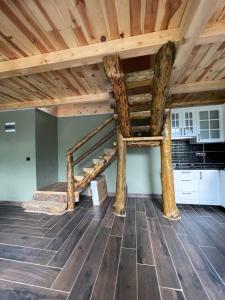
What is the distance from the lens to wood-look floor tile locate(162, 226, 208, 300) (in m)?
1.47

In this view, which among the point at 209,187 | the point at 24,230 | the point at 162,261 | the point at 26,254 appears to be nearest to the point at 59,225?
the point at 24,230

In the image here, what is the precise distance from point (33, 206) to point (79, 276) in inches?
94.7

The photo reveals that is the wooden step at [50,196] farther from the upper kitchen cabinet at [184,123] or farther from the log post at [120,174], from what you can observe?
the upper kitchen cabinet at [184,123]

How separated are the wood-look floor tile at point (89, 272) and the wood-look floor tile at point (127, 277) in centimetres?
25

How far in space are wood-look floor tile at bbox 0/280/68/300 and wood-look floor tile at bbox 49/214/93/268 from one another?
1.11 ft

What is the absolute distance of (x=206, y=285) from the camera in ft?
5.12

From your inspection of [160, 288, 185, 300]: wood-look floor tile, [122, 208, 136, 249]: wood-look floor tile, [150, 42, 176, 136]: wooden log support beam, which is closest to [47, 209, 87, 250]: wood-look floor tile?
[122, 208, 136, 249]: wood-look floor tile

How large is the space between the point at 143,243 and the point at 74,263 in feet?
3.06

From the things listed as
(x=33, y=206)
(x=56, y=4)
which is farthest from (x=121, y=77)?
(x=33, y=206)

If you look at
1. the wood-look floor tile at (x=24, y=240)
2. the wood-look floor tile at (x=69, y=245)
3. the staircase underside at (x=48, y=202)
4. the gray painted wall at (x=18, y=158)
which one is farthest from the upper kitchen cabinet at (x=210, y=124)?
the gray painted wall at (x=18, y=158)

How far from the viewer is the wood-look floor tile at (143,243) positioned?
6.37ft

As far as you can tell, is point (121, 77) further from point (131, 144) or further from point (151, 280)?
point (151, 280)

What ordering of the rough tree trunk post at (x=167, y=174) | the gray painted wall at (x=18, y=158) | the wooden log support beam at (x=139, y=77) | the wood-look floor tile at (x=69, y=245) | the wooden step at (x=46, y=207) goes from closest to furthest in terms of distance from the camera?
the wood-look floor tile at (x=69, y=245) < the wooden log support beam at (x=139, y=77) < the rough tree trunk post at (x=167, y=174) < the wooden step at (x=46, y=207) < the gray painted wall at (x=18, y=158)

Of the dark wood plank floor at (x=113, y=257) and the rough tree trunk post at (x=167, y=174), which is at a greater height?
the rough tree trunk post at (x=167, y=174)
